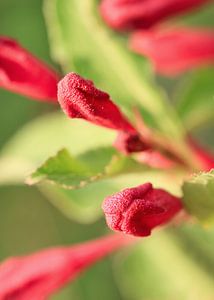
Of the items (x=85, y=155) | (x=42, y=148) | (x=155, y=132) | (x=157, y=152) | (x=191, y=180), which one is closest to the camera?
(x=191, y=180)

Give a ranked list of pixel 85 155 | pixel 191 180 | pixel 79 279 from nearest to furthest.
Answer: pixel 191 180 → pixel 85 155 → pixel 79 279

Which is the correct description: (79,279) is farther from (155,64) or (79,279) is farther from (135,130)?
(135,130)

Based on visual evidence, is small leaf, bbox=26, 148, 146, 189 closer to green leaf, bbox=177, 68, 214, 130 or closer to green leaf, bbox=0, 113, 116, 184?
green leaf, bbox=0, 113, 116, 184

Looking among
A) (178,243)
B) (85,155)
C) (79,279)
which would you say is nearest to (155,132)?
(85,155)

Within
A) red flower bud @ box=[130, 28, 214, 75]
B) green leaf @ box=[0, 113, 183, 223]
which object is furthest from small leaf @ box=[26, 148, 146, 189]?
red flower bud @ box=[130, 28, 214, 75]

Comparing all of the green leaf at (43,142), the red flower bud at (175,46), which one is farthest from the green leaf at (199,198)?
the red flower bud at (175,46)

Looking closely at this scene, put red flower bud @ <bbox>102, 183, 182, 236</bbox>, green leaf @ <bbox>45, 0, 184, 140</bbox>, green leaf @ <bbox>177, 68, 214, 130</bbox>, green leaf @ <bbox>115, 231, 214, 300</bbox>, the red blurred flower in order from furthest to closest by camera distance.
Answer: green leaf @ <bbox>115, 231, 214, 300</bbox> < green leaf @ <bbox>177, 68, 214, 130</bbox> < green leaf @ <bbox>45, 0, 184, 140</bbox> < the red blurred flower < red flower bud @ <bbox>102, 183, 182, 236</bbox>
